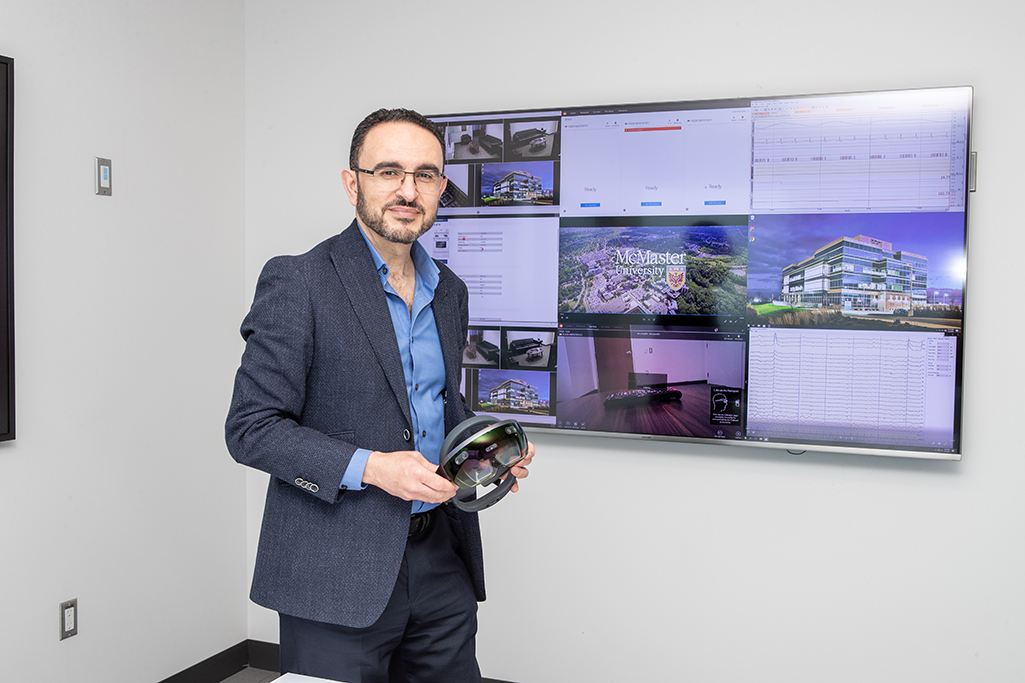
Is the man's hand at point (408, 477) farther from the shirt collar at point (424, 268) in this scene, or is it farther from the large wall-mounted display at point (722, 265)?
the large wall-mounted display at point (722, 265)

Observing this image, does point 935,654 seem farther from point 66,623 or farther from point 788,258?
point 66,623

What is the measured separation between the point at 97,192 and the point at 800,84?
2.26m

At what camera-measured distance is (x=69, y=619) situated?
242 centimetres

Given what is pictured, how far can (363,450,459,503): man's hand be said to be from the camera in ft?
4.61

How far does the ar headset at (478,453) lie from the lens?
1436 mm

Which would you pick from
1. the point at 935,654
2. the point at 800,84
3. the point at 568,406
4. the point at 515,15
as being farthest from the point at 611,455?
the point at 515,15

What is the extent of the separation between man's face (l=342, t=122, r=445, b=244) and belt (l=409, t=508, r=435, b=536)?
1.89ft

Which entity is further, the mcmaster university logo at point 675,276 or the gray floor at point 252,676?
the gray floor at point 252,676

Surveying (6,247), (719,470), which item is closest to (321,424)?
(6,247)

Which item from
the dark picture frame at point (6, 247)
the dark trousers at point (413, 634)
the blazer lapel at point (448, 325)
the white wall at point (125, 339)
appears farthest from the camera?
the white wall at point (125, 339)

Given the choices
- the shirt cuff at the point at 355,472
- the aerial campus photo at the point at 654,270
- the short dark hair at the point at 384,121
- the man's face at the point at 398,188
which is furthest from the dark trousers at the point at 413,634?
the aerial campus photo at the point at 654,270

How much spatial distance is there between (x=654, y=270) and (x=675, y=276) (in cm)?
7

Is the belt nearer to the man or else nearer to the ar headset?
the man

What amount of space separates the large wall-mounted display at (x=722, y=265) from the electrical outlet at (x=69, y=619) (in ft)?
4.65
